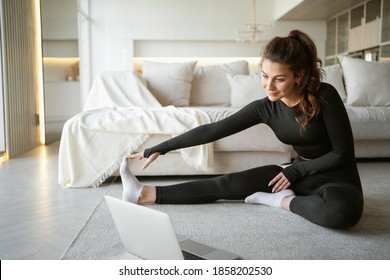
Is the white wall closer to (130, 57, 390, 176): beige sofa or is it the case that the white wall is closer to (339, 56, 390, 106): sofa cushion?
(130, 57, 390, 176): beige sofa

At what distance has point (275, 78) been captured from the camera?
1559 mm

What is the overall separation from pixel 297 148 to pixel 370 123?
A: 1.58 m

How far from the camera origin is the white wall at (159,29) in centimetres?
737

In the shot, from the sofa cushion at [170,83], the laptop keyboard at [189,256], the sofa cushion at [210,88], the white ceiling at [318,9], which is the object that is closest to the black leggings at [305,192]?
the laptop keyboard at [189,256]

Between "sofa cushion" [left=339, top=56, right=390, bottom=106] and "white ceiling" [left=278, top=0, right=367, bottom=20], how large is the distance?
9.49 ft

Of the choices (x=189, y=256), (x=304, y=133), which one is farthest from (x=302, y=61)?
(x=189, y=256)

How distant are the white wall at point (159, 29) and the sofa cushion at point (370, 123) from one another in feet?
15.1

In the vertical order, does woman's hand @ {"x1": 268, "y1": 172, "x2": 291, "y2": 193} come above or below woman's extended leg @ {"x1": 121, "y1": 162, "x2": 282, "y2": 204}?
above

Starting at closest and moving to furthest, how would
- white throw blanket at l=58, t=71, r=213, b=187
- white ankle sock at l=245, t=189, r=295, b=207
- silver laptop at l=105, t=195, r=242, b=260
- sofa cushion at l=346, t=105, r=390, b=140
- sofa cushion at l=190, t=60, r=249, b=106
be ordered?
silver laptop at l=105, t=195, r=242, b=260 < white ankle sock at l=245, t=189, r=295, b=207 < white throw blanket at l=58, t=71, r=213, b=187 < sofa cushion at l=346, t=105, r=390, b=140 < sofa cushion at l=190, t=60, r=249, b=106

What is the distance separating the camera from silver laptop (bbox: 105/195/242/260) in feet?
3.44

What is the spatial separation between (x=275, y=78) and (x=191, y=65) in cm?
235

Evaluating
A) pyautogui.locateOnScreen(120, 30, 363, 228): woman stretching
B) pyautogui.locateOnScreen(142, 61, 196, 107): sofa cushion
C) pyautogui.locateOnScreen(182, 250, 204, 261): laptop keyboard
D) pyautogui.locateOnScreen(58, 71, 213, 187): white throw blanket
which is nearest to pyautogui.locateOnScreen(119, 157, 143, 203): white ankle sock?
pyautogui.locateOnScreen(120, 30, 363, 228): woman stretching

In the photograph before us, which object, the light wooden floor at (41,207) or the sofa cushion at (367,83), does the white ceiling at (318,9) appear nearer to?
the sofa cushion at (367,83)

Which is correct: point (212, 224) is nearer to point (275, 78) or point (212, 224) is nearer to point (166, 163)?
point (275, 78)
